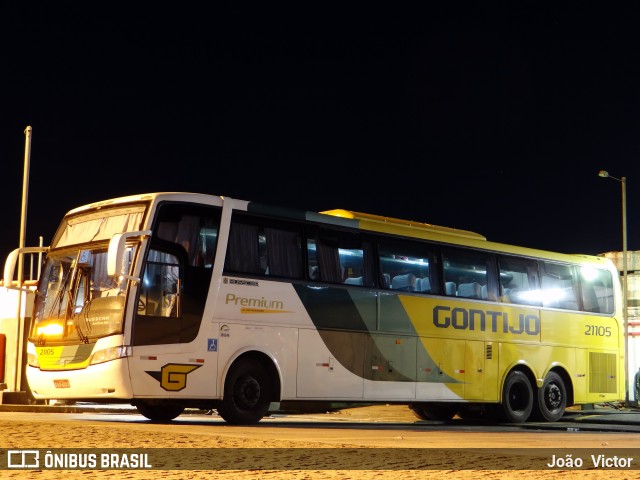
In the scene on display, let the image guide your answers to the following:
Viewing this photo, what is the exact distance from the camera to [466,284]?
2159 centimetres

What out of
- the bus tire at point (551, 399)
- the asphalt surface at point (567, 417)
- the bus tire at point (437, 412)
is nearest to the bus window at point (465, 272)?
the bus tire at point (437, 412)

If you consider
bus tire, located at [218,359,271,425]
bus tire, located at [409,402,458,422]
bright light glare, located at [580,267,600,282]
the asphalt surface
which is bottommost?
the asphalt surface

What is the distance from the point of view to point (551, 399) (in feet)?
76.9

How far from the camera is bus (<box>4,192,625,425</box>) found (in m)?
16.0

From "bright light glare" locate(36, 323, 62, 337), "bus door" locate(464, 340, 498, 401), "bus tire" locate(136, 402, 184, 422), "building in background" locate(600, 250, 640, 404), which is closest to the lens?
"bright light glare" locate(36, 323, 62, 337)

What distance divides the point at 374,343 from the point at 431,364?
70.1 inches

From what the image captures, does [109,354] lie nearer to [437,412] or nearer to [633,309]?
[437,412]

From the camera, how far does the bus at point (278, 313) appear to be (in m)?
16.0

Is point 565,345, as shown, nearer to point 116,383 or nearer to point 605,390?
point 605,390

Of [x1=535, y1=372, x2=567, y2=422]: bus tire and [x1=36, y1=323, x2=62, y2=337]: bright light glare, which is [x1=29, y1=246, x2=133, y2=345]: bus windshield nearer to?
[x1=36, y1=323, x2=62, y2=337]: bright light glare

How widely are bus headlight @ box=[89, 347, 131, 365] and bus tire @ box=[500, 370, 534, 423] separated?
9605mm

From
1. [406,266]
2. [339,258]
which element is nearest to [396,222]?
[406,266]

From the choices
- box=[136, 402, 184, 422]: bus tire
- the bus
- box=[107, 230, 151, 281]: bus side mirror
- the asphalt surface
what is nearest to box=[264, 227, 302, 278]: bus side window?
the bus

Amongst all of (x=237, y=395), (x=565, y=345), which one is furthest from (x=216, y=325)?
(x=565, y=345)
